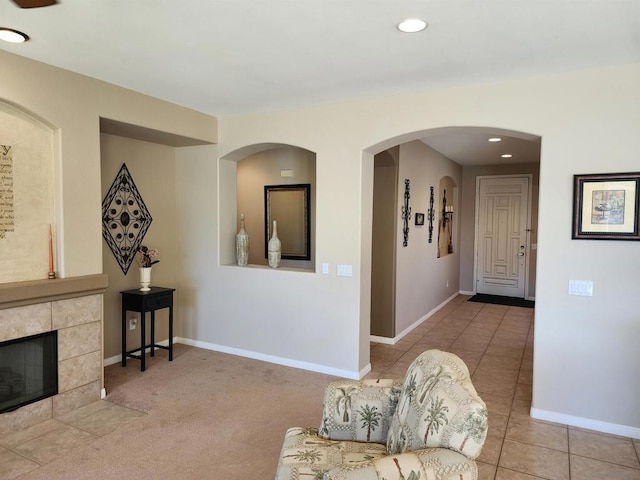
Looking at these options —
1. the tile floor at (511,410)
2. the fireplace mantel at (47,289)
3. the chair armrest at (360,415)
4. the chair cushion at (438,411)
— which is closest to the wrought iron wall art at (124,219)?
the fireplace mantel at (47,289)

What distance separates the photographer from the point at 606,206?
3.01m

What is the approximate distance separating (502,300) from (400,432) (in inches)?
270

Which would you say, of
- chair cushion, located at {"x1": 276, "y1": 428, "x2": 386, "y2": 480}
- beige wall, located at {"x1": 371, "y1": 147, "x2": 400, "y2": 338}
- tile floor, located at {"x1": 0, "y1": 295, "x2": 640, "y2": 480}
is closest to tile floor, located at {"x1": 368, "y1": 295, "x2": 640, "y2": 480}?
tile floor, located at {"x1": 0, "y1": 295, "x2": 640, "y2": 480}

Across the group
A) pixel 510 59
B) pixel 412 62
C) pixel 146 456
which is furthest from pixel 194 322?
pixel 510 59

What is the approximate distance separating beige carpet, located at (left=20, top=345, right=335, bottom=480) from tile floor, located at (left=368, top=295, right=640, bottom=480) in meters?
1.02

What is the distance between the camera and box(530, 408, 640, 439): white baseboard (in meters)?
3.01

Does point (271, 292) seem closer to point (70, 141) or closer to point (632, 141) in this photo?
point (70, 141)

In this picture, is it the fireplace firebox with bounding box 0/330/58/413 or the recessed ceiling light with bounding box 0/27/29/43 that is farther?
the fireplace firebox with bounding box 0/330/58/413

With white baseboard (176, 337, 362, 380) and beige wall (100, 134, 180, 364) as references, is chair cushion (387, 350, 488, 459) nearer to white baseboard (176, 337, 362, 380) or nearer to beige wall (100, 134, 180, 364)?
white baseboard (176, 337, 362, 380)

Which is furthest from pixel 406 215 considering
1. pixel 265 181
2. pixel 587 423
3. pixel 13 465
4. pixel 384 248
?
pixel 13 465

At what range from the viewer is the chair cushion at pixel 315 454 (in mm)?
1785

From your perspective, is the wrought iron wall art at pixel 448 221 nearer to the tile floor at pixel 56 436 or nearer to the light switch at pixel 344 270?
the light switch at pixel 344 270

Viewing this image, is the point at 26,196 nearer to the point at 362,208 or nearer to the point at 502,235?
the point at 362,208

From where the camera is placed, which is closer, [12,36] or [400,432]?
[400,432]
